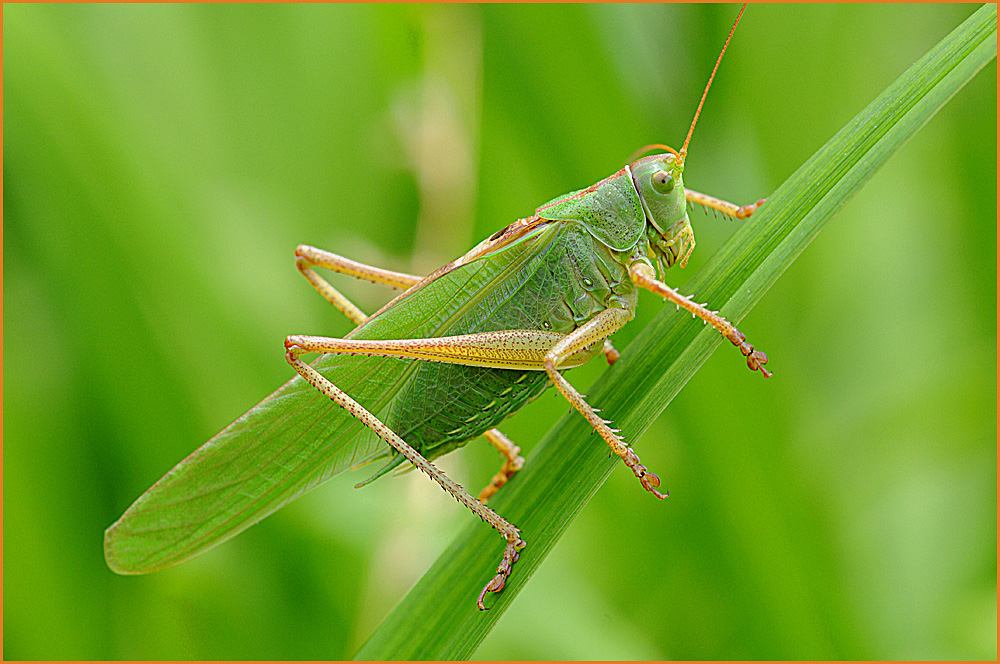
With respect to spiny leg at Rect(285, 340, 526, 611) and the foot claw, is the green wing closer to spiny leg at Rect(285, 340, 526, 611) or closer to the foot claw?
spiny leg at Rect(285, 340, 526, 611)

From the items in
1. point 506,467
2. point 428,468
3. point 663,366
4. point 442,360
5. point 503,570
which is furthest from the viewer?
point 506,467

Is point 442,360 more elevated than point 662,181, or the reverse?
point 662,181

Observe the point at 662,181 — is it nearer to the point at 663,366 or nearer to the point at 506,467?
the point at 663,366

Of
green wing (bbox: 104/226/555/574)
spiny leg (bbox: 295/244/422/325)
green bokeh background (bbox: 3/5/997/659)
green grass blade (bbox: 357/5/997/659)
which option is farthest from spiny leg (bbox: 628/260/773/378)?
spiny leg (bbox: 295/244/422/325)

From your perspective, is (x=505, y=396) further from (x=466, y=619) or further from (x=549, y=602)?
(x=549, y=602)

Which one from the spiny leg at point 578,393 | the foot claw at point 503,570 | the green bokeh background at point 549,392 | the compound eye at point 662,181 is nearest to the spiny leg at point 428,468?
the foot claw at point 503,570

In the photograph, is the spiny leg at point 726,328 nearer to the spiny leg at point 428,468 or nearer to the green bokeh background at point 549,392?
the green bokeh background at point 549,392

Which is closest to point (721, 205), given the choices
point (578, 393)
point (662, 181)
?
point (662, 181)
